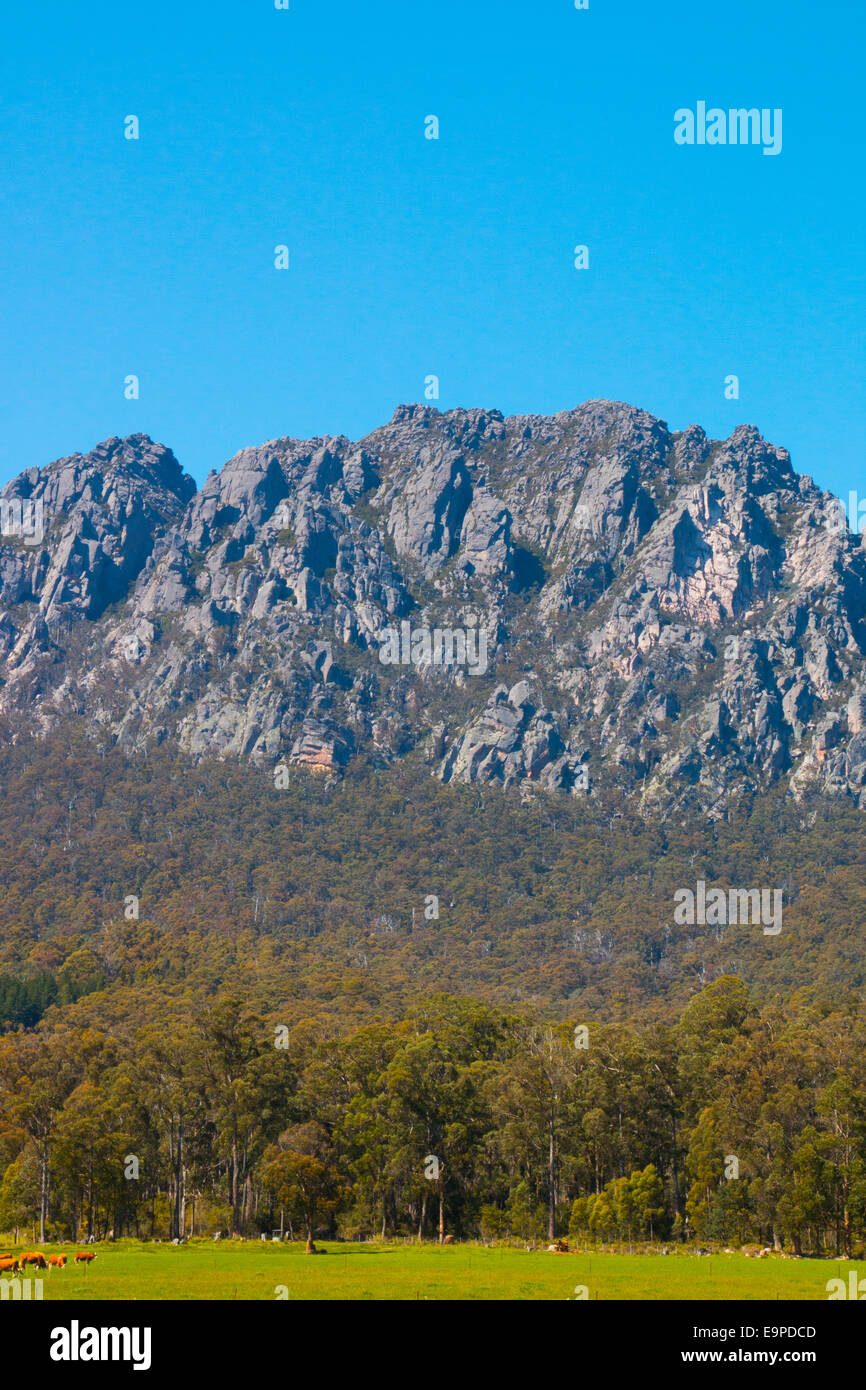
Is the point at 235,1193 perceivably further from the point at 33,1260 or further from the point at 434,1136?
the point at 33,1260

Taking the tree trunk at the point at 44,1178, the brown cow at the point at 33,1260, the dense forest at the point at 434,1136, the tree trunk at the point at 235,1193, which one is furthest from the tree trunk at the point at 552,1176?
the brown cow at the point at 33,1260

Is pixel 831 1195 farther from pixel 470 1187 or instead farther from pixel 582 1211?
pixel 470 1187

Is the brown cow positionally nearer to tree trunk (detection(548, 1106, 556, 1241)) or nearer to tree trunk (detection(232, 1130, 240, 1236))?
tree trunk (detection(232, 1130, 240, 1236))

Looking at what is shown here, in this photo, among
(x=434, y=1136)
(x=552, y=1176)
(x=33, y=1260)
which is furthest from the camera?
(x=434, y=1136)

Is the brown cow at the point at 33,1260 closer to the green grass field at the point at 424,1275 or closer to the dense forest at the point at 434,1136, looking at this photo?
the green grass field at the point at 424,1275

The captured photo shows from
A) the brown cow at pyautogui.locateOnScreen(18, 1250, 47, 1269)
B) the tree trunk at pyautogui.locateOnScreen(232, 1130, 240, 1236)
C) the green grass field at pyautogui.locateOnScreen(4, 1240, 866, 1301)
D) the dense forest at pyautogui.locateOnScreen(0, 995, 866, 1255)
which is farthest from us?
the tree trunk at pyautogui.locateOnScreen(232, 1130, 240, 1236)

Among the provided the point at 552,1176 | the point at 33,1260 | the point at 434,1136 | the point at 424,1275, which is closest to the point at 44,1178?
the point at 434,1136

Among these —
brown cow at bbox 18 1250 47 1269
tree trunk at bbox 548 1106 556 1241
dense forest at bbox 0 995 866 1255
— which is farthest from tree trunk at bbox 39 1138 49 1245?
tree trunk at bbox 548 1106 556 1241

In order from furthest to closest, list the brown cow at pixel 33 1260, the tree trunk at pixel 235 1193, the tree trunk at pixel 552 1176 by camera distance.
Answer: the tree trunk at pixel 235 1193
the tree trunk at pixel 552 1176
the brown cow at pixel 33 1260
